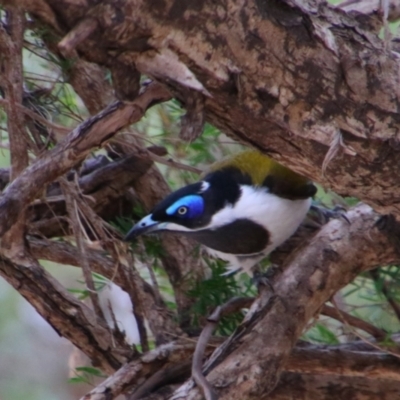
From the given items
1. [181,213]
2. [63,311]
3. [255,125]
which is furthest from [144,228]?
[255,125]

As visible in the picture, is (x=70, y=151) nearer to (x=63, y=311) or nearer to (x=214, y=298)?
(x=63, y=311)

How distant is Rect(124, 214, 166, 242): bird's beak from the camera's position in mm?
1127

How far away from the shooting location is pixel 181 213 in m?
1.17

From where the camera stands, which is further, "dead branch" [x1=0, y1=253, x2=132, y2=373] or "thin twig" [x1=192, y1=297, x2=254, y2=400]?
"dead branch" [x1=0, y1=253, x2=132, y2=373]

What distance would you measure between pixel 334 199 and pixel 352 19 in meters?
0.61

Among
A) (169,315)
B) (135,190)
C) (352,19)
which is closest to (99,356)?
(169,315)

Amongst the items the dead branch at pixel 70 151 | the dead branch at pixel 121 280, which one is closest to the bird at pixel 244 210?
the dead branch at pixel 121 280

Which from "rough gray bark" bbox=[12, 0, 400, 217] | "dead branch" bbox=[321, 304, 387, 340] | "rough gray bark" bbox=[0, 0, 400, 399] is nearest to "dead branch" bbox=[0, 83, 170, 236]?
"rough gray bark" bbox=[0, 0, 400, 399]

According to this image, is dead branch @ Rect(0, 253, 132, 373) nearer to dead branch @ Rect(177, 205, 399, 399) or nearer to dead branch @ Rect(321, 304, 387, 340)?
dead branch @ Rect(177, 205, 399, 399)

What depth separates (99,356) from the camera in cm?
109

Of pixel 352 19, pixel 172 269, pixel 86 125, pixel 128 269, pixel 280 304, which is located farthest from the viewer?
pixel 172 269

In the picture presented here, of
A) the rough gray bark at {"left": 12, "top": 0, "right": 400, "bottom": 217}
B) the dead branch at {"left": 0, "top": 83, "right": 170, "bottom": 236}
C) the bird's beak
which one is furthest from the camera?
the bird's beak

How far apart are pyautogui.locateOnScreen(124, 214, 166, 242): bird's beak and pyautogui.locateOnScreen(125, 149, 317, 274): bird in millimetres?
49

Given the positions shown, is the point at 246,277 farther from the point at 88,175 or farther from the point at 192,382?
the point at 192,382
